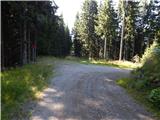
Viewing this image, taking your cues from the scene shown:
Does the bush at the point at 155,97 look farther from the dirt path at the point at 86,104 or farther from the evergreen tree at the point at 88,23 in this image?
the evergreen tree at the point at 88,23

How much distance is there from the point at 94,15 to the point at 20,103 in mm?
49116

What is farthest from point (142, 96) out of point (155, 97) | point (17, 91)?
point (17, 91)

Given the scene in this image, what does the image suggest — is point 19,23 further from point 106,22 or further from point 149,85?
point 106,22

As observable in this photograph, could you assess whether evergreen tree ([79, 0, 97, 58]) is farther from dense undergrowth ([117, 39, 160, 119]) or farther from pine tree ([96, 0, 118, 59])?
dense undergrowth ([117, 39, 160, 119])

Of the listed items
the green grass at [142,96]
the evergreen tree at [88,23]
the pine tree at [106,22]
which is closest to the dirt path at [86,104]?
the green grass at [142,96]

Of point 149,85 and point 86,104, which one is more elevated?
point 149,85

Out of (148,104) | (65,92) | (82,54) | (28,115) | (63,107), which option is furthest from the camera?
(82,54)

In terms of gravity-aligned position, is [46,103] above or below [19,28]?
below

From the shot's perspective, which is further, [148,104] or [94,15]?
[94,15]

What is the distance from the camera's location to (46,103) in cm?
985

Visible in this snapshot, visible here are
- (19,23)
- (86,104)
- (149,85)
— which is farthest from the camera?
(19,23)

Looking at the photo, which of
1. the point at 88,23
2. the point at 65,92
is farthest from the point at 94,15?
the point at 65,92

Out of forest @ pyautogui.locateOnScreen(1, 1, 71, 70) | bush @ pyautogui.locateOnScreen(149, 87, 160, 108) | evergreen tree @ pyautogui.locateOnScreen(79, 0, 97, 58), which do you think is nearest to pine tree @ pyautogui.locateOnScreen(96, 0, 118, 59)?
evergreen tree @ pyautogui.locateOnScreen(79, 0, 97, 58)

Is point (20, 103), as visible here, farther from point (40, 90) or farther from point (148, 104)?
point (148, 104)
